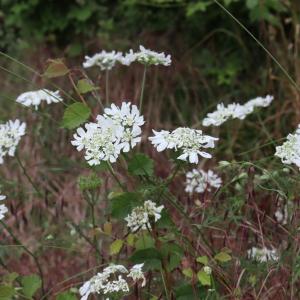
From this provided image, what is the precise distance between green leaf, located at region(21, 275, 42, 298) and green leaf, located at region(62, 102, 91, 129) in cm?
43

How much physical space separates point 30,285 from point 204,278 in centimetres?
47

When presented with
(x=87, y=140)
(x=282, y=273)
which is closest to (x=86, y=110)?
(x=87, y=140)

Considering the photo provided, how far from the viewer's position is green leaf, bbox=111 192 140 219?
5.41 feet

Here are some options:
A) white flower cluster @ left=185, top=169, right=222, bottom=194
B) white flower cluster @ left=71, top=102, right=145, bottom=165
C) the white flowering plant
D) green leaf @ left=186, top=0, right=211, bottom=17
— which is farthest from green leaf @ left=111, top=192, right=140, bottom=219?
green leaf @ left=186, top=0, right=211, bottom=17

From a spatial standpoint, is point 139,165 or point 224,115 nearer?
point 139,165

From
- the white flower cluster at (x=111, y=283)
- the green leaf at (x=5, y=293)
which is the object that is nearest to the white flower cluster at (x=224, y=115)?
the white flower cluster at (x=111, y=283)

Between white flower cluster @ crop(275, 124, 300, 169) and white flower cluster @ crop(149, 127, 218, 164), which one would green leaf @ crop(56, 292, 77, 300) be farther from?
white flower cluster @ crop(275, 124, 300, 169)

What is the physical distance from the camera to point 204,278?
66.1 inches

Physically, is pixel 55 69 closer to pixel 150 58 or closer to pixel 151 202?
pixel 150 58

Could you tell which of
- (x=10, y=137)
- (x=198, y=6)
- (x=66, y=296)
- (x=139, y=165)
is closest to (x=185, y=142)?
(x=139, y=165)

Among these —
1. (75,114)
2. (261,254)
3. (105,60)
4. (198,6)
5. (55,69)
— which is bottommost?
(261,254)

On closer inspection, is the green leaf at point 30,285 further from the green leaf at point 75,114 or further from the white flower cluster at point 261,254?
the white flower cluster at point 261,254

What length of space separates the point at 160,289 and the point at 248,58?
2170 millimetres

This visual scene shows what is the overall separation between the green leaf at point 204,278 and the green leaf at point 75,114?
0.47 metres
